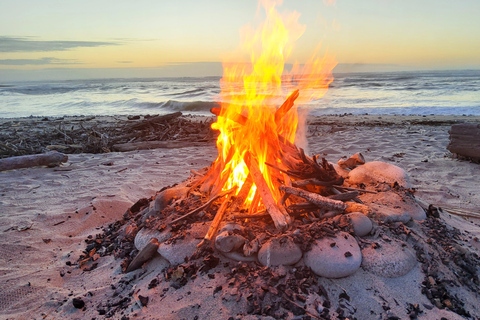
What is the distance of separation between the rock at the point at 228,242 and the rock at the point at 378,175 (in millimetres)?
2342

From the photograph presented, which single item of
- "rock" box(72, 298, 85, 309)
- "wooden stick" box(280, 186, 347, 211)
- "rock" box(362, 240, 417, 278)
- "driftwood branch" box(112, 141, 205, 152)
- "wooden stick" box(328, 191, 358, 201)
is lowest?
"driftwood branch" box(112, 141, 205, 152)

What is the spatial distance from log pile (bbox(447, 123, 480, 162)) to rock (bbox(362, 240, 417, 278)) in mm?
5191

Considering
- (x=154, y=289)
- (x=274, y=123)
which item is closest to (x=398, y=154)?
(x=274, y=123)

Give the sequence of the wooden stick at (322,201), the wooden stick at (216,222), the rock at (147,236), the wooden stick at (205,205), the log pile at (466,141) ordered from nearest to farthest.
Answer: the wooden stick at (216,222) → the wooden stick at (322,201) → the rock at (147,236) → the wooden stick at (205,205) → the log pile at (466,141)

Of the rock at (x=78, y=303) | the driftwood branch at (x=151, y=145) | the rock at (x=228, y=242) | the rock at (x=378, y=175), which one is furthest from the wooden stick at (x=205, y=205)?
the driftwood branch at (x=151, y=145)

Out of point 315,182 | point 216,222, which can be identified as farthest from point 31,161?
point 315,182

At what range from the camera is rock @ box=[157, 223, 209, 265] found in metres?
2.94

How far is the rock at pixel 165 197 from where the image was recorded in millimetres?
3834

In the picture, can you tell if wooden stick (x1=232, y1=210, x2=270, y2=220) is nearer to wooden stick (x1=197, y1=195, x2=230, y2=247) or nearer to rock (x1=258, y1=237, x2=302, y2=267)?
wooden stick (x1=197, y1=195, x2=230, y2=247)

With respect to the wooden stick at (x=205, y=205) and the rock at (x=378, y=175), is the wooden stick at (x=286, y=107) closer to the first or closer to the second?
the wooden stick at (x=205, y=205)

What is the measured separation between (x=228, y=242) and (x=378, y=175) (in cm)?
269

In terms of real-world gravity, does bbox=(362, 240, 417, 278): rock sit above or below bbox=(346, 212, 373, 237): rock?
below

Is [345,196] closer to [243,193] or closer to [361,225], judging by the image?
[361,225]

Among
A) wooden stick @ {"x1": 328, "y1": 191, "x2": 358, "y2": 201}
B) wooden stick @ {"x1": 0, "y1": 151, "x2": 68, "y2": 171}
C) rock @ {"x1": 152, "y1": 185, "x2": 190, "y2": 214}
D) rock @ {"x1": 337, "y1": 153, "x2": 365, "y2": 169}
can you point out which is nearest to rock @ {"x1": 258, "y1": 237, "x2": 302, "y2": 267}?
wooden stick @ {"x1": 328, "y1": 191, "x2": 358, "y2": 201}
